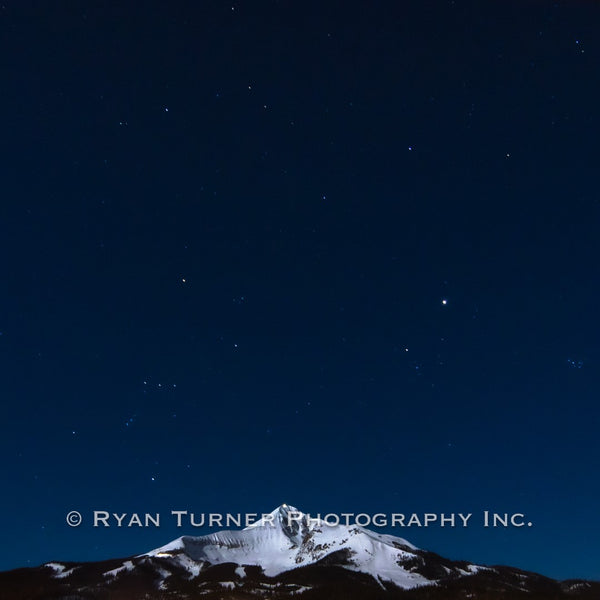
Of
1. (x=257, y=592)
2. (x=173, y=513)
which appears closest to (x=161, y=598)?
(x=257, y=592)

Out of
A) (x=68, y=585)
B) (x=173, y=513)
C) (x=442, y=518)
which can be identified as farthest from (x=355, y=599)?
(x=173, y=513)

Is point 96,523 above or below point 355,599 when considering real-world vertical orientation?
above

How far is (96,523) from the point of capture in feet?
285

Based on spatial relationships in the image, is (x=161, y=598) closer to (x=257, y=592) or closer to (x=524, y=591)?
(x=257, y=592)

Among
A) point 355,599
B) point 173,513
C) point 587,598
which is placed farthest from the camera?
point 587,598

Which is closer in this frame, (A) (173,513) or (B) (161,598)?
(A) (173,513)

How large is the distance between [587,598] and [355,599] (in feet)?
242

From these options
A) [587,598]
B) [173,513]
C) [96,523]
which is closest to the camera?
[173,513]

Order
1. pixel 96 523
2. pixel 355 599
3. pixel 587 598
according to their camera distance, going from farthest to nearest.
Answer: pixel 587 598
pixel 355 599
pixel 96 523

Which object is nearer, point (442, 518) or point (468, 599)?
point (442, 518)

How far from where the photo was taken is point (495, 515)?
8700cm

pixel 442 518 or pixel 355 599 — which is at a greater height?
pixel 442 518

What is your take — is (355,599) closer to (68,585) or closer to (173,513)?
(68,585)

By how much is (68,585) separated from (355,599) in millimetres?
87850
